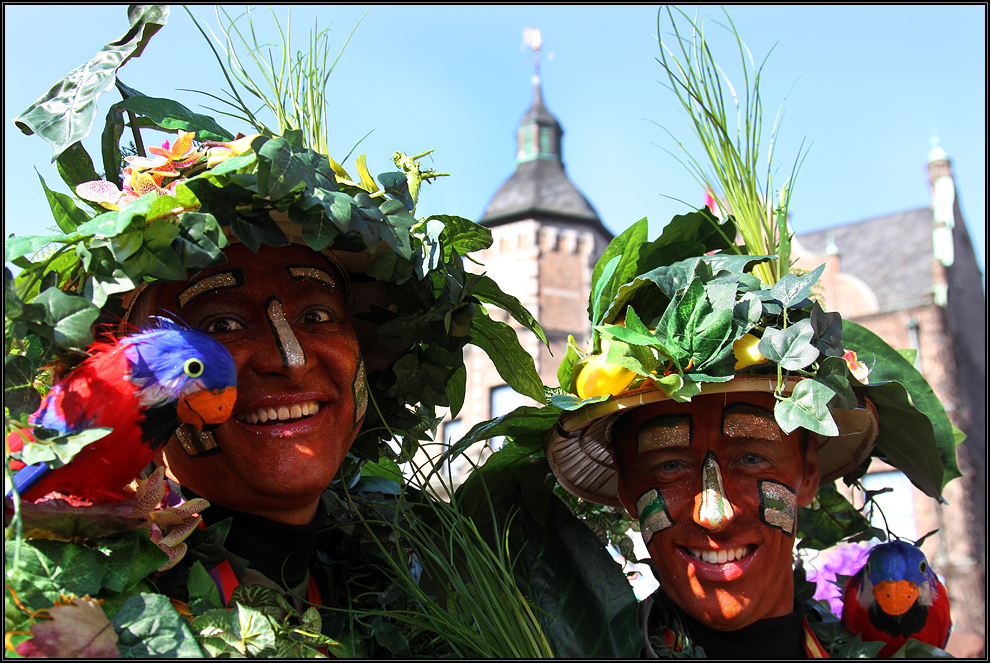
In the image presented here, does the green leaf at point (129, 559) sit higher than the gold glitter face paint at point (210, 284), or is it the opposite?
the gold glitter face paint at point (210, 284)

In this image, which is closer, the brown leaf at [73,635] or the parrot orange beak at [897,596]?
the brown leaf at [73,635]

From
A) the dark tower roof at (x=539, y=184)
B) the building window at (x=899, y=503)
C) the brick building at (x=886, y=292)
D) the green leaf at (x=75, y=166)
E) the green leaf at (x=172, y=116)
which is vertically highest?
the dark tower roof at (x=539, y=184)

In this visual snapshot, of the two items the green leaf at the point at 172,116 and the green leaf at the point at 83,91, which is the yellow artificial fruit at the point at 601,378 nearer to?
the green leaf at the point at 172,116

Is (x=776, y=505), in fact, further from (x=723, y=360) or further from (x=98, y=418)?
(x=98, y=418)

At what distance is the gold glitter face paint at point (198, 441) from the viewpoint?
207cm

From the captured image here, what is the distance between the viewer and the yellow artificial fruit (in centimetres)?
237

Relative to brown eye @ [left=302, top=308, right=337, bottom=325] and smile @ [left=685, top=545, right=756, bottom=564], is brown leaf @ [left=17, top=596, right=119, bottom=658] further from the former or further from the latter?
smile @ [left=685, top=545, right=756, bottom=564]

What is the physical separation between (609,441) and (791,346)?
70 cm

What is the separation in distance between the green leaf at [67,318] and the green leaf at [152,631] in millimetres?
487

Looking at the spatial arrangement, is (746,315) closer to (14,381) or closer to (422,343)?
(422,343)

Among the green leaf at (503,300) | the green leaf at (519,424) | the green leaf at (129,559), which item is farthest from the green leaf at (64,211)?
the green leaf at (519,424)

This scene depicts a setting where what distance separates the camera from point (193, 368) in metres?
1.69

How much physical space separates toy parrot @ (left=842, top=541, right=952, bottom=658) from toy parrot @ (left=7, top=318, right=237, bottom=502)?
197cm

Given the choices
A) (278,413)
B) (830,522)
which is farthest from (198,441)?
(830,522)
